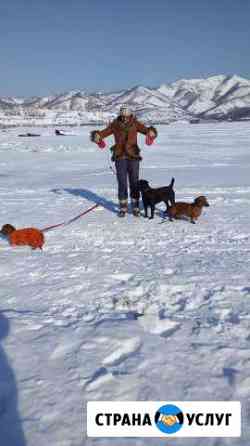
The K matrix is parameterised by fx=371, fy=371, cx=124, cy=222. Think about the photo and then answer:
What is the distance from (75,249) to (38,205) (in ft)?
11.3

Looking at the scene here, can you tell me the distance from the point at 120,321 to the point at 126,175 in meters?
3.95

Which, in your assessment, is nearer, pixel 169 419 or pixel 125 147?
pixel 169 419

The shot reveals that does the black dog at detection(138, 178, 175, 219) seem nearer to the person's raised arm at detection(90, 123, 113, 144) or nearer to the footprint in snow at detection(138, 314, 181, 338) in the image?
the person's raised arm at detection(90, 123, 113, 144)

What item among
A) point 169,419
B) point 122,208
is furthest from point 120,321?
point 122,208

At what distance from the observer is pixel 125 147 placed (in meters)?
6.29

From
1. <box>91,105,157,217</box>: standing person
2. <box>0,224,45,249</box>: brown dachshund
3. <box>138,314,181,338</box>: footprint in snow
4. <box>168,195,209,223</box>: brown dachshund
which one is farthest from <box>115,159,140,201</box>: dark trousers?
<box>138,314,181,338</box>: footprint in snow

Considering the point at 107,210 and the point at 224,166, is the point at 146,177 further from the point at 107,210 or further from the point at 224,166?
the point at 107,210

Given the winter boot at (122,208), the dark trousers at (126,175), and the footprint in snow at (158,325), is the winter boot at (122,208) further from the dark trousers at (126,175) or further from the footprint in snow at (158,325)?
the footprint in snow at (158,325)

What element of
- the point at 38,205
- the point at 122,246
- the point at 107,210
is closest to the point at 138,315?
the point at 122,246

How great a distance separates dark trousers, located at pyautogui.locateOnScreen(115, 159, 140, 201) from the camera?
6.42 m

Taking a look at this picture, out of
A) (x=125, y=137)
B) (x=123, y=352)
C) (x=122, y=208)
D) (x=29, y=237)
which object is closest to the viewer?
(x=123, y=352)

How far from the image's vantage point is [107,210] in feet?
23.7

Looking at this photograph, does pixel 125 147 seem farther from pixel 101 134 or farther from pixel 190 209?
pixel 190 209

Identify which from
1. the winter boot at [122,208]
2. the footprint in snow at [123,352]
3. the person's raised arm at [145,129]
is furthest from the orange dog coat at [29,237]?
the person's raised arm at [145,129]
